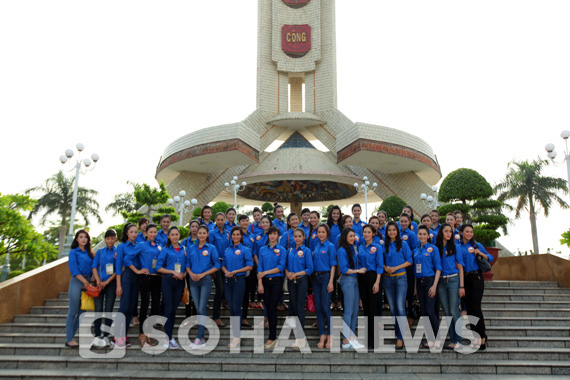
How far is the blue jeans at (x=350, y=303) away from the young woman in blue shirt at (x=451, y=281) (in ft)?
3.08

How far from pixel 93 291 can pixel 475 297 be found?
423 cm

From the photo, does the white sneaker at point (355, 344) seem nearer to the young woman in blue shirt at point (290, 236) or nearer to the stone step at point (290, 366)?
the stone step at point (290, 366)

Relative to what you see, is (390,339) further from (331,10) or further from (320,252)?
(331,10)

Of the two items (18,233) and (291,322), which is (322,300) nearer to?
(291,322)

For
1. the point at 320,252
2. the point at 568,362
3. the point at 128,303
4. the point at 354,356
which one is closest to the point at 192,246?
the point at 128,303

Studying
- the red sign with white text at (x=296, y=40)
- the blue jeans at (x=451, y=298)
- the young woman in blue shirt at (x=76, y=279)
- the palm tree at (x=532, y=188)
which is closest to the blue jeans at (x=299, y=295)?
the blue jeans at (x=451, y=298)

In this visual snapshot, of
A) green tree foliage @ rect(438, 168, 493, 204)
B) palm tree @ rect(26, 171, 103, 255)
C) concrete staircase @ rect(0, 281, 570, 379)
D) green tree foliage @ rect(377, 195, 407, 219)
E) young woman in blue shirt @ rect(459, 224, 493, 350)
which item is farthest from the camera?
palm tree @ rect(26, 171, 103, 255)

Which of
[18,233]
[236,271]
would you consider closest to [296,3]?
[18,233]

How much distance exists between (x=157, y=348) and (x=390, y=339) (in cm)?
260

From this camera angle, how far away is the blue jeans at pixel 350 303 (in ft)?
14.9

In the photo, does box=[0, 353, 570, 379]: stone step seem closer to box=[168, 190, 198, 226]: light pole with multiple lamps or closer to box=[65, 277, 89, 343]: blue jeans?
box=[65, 277, 89, 343]: blue jeans

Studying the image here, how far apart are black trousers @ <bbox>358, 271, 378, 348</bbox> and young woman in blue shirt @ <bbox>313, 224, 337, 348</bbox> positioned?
1.20ft

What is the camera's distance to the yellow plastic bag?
15.5 ft

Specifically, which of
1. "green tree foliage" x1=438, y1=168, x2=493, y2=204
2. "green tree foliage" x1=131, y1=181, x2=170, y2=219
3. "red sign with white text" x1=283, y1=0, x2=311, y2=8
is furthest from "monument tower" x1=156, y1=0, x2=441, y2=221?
"green tree foliage" x1=438, y1=168, x2=493, y2=204
